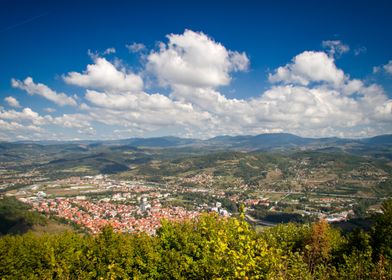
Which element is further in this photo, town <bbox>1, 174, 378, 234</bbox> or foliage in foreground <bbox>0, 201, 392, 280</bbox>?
town <bbox>1, 174, 378, 234</bbox>

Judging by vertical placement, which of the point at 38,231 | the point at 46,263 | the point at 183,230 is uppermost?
the point at 183,230

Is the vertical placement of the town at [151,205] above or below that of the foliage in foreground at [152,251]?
below

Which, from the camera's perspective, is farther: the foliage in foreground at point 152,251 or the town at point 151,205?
the town at point 151,205

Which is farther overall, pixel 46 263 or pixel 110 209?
pixel 110 209

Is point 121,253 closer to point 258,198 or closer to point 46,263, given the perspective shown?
point 46,263

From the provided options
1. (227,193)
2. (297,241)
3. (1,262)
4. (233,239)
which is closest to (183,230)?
(297,241)

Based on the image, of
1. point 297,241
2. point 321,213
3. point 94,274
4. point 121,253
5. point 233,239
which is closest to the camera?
point 233,239

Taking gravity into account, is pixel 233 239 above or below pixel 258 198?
above

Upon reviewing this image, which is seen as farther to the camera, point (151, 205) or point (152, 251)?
point (151, 205)

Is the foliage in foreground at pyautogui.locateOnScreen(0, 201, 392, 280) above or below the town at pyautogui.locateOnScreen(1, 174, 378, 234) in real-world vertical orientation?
above

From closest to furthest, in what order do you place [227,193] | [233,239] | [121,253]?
[233,239] < [121,253] < [227,193]

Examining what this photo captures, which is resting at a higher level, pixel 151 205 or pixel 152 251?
pixel 152 251
